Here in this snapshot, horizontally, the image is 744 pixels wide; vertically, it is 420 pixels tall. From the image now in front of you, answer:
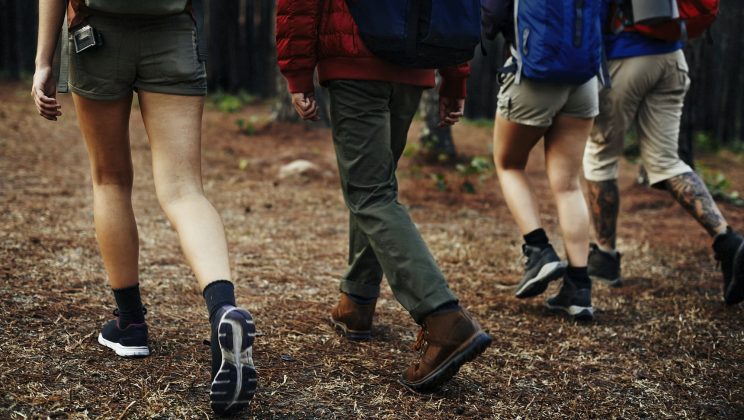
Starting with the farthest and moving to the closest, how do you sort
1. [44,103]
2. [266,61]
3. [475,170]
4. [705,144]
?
[266,61] < [705,144] < [475,170] < [44,103]

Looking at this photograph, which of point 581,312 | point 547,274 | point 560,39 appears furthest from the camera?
point 581,312

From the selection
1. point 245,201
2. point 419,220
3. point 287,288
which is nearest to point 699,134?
point 419,220

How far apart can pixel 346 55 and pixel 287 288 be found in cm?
175

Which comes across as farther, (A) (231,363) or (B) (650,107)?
Answer: (B) (650,107)

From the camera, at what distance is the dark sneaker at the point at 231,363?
2.29m

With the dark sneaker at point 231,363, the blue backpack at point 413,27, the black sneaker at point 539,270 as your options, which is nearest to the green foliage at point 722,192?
the black sneaker at point 539,270

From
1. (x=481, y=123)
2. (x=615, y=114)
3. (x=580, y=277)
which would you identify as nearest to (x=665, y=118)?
(x=615, y=114)

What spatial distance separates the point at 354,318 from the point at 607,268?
6.36 feet

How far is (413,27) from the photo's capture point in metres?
2.64

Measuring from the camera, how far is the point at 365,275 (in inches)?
128

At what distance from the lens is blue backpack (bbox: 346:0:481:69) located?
103 inches

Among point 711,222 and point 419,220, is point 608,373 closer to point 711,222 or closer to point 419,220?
point 711,222

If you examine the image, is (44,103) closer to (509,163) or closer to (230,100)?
(509,163)

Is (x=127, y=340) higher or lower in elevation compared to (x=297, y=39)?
lower
